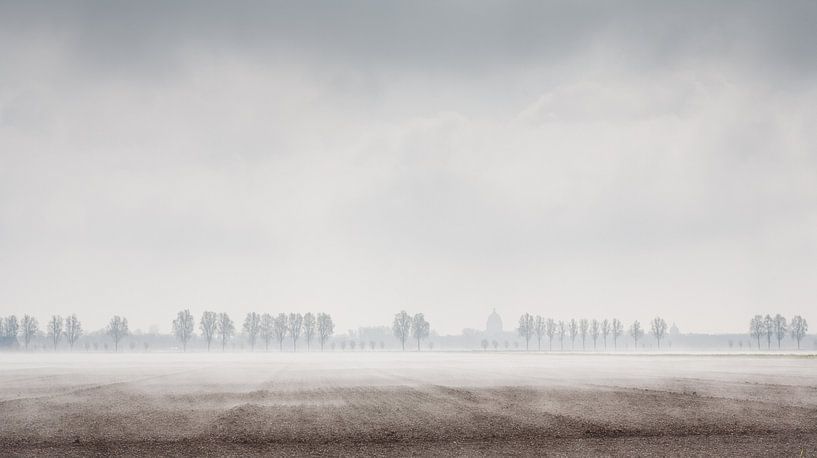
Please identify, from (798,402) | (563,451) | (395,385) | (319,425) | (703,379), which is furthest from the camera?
(703,379)

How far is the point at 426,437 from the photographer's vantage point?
75.3 feet

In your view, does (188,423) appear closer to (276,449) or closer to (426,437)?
(276,449)

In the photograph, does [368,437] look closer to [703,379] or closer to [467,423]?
[467,423]

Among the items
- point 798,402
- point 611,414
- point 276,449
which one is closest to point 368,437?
point 276,449

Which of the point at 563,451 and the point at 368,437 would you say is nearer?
the point at 563,451

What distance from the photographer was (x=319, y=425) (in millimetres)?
25594

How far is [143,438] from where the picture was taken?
2297cm

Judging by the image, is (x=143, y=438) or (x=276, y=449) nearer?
(x=276, y=449)

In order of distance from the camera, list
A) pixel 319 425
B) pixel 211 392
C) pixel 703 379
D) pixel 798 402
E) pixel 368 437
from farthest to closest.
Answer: pixel 703 379, pixel 211 392, pixel 798 402, pixel 319 425, pixel 368 437

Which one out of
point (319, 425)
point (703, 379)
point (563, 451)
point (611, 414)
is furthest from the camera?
point (703, 379)

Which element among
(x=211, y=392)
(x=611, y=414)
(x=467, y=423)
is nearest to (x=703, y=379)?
(x=611, y=414)

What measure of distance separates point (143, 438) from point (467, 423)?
13222 mm

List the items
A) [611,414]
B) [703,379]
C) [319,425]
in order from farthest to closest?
[703,379], [611,414], [319,425]

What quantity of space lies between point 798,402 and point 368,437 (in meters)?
24.1
